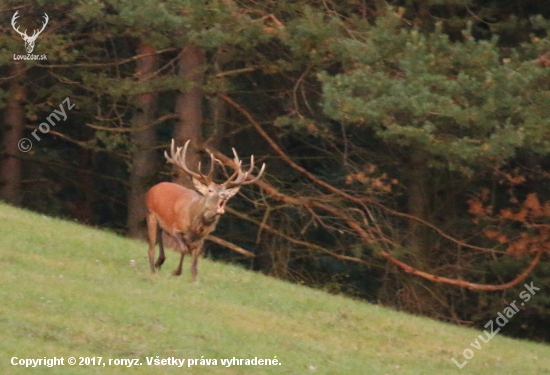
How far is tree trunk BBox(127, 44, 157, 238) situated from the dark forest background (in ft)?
0.17

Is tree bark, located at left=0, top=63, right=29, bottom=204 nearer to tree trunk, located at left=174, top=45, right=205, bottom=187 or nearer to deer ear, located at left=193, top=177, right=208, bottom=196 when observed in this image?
tree trunk, located at left=174, top=45, right=205, bottom=187

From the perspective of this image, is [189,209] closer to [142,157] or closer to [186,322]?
[186,322]

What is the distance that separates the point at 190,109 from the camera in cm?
2112

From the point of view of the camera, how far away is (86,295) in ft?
37.1

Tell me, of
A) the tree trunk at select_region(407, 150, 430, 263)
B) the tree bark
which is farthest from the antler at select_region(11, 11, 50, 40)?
the tree trunk at select_region(407, 150, 430, 263)

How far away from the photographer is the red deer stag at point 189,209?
40.6 ft

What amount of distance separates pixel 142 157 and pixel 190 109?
1728mm

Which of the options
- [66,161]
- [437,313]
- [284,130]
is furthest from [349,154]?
[66,161]

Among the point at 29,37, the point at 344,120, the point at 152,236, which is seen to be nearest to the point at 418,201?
the point at 344,120

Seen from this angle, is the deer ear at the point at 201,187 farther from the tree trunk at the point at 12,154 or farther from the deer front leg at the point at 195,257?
the tree trunk at the point at 12,154

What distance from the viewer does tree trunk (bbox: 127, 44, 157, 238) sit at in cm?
2155

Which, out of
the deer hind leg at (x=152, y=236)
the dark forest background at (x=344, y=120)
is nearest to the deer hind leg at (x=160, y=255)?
the deer hind leg at (x=152, y=236)

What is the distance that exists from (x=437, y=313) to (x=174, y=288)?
10.0 metres

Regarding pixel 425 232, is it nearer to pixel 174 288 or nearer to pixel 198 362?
pixel 174 288
